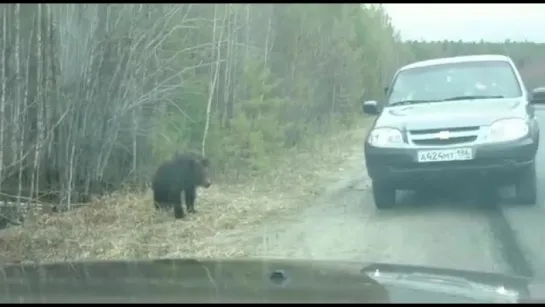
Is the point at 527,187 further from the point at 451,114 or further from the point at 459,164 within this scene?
the point at 451,114

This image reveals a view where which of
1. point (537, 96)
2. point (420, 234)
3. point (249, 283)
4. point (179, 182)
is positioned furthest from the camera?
point (537, 96)

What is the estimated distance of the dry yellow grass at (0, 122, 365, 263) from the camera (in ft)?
28.9

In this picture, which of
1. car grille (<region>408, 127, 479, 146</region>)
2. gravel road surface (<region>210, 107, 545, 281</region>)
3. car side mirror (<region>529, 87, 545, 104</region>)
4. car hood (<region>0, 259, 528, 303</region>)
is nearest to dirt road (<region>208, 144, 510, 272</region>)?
gravel road surface (<region>210, 107, 545, 281</region>)

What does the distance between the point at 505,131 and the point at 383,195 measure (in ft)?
4.90

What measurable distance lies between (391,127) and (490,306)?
6346 millimetres

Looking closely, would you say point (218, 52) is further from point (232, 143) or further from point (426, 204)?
point (426, 204)

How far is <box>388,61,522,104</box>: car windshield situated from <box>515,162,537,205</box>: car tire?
1.03 meters

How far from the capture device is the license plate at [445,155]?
9359 millimetres

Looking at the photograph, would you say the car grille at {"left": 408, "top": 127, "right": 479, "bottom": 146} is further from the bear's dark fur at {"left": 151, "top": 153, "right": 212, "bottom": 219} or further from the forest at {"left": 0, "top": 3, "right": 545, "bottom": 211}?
the forest at {"left": 0, "top": 3, "right": 545, "bottom": 211}

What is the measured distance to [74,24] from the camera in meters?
11.3

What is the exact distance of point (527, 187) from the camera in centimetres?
987

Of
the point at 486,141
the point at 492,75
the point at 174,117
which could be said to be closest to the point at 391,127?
the point at 486,141

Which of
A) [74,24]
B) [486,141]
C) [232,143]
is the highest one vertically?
[74,24]

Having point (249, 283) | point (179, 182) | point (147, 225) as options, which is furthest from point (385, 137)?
point (249, 283)
